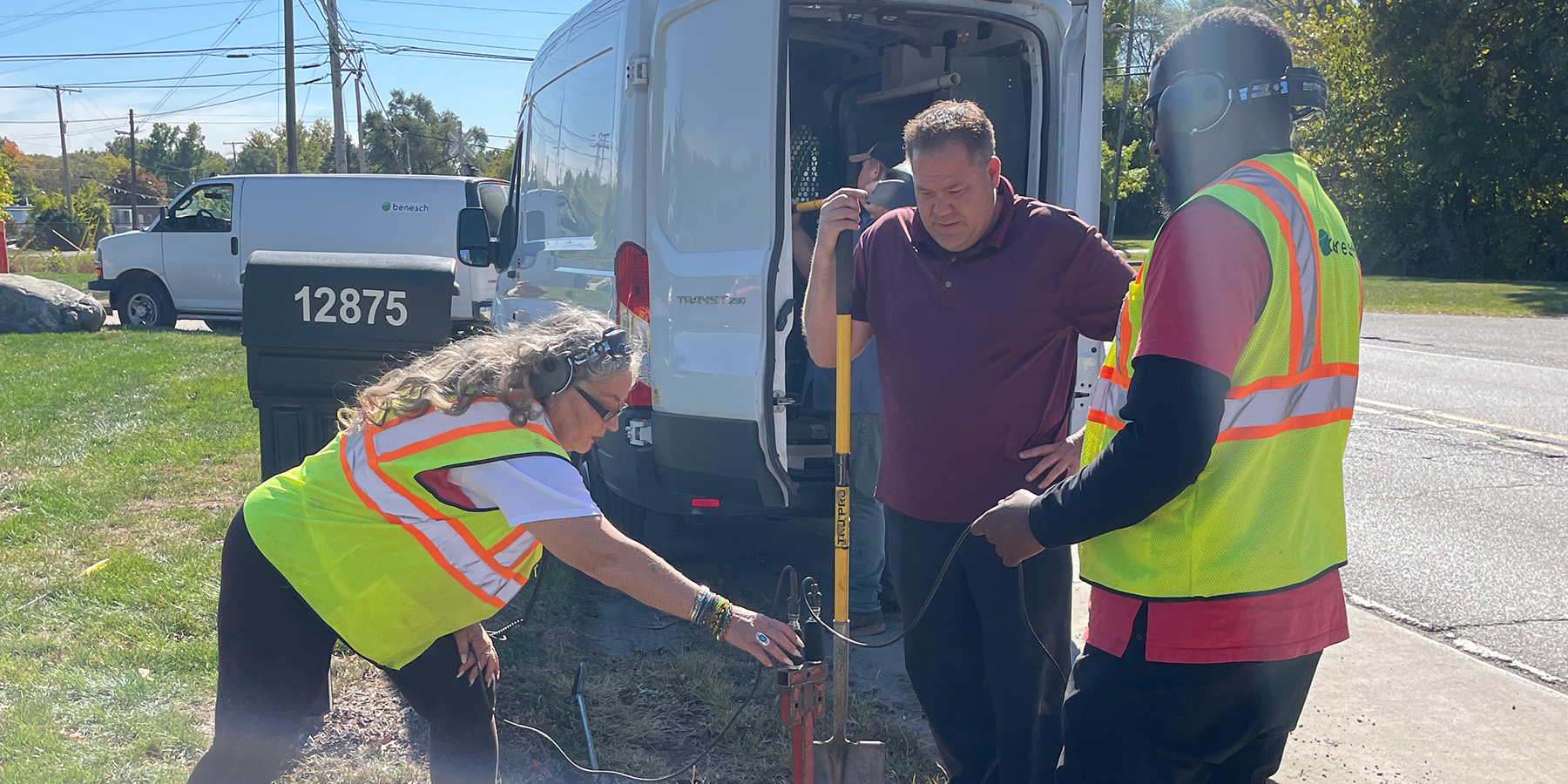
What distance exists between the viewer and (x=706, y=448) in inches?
160

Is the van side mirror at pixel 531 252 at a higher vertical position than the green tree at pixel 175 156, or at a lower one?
lower

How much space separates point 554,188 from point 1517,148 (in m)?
30.0

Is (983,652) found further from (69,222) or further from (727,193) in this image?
(69,222)

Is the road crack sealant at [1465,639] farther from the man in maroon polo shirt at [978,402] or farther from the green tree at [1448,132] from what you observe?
the green tree at [1448,132]

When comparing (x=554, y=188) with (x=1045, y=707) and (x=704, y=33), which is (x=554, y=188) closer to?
(x=704, y=33)

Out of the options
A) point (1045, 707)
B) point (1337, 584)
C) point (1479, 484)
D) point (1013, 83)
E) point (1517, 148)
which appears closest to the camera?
point (1337, 584)

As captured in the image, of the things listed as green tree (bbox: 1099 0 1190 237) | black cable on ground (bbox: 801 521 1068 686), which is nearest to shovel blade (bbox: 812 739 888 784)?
black cable on ground (bbox: 801 521 1068 686)

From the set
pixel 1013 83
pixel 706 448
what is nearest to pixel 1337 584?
pixel 706 448

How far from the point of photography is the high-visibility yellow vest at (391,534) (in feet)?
7.55

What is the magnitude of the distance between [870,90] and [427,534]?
3.57m

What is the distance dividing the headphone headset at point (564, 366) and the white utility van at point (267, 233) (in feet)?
36.7

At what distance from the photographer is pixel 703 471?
13.5ft


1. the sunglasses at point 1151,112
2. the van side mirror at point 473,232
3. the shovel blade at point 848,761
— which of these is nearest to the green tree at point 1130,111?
the van side mirror at point 473,232

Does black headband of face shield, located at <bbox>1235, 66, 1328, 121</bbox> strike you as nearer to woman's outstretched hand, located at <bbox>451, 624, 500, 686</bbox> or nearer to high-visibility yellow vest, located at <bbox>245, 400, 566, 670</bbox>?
high-visibility yellow vest, located at <bbox>245, 400, 566, 670</bbox>
